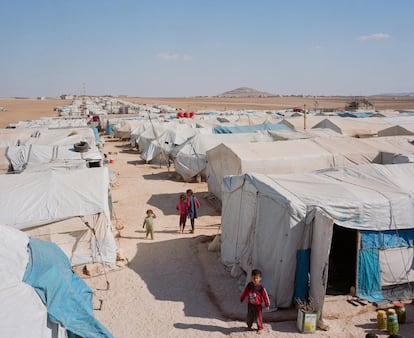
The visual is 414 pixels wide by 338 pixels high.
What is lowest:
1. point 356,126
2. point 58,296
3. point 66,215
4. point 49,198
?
point 58,296

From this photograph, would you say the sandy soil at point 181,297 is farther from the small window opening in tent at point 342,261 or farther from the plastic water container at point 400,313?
the small window opening in tent at point 342,261

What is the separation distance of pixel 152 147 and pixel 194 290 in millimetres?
18034

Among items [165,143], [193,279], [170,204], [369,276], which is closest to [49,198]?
[193,279]

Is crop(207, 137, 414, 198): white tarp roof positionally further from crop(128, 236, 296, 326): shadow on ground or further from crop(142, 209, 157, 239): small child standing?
crop(142, 209, 157, 239): small child standing

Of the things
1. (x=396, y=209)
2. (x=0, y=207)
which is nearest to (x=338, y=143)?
(x=396, y=209)

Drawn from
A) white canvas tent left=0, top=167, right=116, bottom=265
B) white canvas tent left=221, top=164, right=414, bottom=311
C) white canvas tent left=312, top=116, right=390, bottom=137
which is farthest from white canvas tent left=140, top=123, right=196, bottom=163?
white canvas tent left=221, top=164, right=414, bottom=311

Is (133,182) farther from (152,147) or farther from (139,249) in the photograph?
(139,249)

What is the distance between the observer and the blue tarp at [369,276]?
27.8 ft

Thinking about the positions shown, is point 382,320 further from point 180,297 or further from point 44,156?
point 44,156

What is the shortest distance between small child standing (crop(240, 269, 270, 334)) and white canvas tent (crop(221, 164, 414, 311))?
3.10 feet

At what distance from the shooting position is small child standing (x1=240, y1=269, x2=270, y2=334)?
7.40m

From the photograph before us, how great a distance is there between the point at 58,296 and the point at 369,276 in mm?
6081

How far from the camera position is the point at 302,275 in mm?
8367

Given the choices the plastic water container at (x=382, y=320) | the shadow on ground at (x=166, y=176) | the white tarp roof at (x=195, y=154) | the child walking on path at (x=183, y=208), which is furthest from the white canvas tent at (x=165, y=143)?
the plastic water container at (x=382, y=320)
